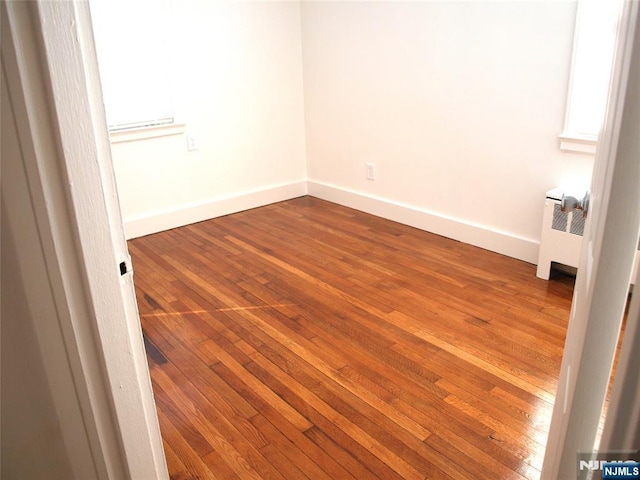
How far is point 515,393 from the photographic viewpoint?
1.91 metres

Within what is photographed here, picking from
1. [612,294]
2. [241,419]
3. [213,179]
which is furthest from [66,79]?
[213,179]

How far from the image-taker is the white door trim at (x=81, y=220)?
0.80 meters

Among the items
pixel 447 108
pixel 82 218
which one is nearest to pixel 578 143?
pixel 447 108

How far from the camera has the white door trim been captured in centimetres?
80

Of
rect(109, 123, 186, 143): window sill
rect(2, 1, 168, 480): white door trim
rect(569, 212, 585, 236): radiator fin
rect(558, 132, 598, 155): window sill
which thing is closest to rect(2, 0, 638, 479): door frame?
rect(2, 1, 168, 480): white door trim

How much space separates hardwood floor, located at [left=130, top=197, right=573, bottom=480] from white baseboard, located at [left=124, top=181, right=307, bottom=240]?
24 centimetres

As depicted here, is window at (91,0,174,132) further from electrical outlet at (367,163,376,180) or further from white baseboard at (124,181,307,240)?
electrical outlet at (367,163,376,180)

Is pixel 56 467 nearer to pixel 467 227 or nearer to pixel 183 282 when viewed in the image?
pixel 183 282

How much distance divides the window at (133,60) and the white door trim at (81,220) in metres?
2.42

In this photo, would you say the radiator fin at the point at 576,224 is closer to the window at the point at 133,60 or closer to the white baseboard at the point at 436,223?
the white baseboard at the point at 436,223

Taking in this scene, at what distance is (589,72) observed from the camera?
2561 millimetres

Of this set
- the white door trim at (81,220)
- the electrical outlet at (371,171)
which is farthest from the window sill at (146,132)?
the white door trim at (81,220)

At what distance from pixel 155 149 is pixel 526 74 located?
7.78ft

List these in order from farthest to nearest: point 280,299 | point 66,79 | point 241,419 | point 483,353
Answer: point 280,299 < point 483,353 < point 241,419 < point 66,79
